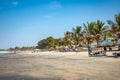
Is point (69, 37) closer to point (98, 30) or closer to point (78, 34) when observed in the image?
point (78, 34)

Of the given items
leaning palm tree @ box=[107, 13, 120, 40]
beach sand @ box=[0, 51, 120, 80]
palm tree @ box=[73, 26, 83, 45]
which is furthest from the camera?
palm tree @ box=[73, 26, 83, 45]

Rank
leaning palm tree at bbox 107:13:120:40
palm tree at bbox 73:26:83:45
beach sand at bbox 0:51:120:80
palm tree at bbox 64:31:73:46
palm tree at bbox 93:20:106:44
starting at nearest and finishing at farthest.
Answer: beach sand at bbox 0:51:120:80 → leaning palm tree at bbox 107:13:120:40 → palm tree at bbox 93:20:106:44 → palm tree at bbox 73:26:83:45 → palm tree at bbox 64:31:73:46

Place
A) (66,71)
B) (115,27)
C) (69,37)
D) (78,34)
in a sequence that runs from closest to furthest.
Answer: (66,71)
(115,27)
(78,34)
(69,37)

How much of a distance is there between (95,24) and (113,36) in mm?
12991

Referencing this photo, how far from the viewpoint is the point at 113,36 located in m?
34.5

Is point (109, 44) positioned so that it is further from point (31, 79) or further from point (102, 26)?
point (31, 79)

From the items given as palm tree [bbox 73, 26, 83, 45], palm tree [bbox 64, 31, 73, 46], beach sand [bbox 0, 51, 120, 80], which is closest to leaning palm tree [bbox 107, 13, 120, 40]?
beach sand [bbox 0, 51, 120, 80]

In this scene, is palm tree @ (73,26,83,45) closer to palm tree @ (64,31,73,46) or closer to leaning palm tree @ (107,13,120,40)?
palm tree @ (64,31,73,46)

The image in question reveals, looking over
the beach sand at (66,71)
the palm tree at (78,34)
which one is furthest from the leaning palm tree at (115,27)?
the palm tree at (78,34)

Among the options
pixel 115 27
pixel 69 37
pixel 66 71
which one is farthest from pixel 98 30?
A: pixel 66 71

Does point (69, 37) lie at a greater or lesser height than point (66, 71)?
greater

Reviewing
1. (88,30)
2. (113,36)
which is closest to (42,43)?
(88,30)

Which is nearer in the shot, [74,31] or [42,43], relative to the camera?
[74,31]

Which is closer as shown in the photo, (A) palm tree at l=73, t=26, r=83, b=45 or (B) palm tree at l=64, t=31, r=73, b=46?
(A) palm tree at l=73, t=26, r=83, b=45
